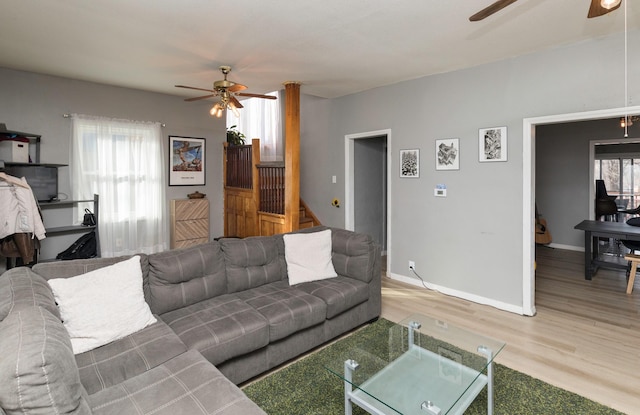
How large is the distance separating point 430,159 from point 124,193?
14.2ft

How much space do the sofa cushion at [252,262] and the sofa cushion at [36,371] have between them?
5.09 ft

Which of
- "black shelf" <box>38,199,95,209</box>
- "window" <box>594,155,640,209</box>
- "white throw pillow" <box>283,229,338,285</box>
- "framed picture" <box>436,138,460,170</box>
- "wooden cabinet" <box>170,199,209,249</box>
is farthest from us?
"window" <box>594,155,640,209</box>

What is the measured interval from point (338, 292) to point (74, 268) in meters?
1.90

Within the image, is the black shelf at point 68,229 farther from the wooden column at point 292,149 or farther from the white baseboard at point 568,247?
the white baseboard at point 568,247

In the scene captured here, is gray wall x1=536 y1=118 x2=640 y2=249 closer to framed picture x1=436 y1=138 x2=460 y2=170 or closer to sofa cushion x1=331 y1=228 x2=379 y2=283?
framed picture x1=436 y1=138 x2=460 y2=170

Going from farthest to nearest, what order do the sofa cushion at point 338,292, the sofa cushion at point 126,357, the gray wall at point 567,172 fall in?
the gray wall at point 567,172 → the sofa cushion at point 338,292 → the sofa cushion at point 126,357

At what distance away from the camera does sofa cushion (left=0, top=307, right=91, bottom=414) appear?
3.30ft

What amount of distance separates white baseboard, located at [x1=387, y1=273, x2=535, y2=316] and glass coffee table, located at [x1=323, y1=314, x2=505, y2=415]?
1566mm

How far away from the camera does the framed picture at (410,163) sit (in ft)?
14.3

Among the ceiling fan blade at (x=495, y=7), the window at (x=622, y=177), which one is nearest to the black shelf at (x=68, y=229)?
the ceiling fan blade at (x=495, y=7)

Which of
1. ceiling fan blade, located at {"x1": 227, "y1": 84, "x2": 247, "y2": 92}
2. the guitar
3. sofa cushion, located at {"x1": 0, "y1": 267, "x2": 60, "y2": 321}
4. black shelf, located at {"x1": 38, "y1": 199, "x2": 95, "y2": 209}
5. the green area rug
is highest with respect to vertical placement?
ceiling fan blade, located at {"x1": 227, "y1": 84, "x2": 247, "y2": 92}

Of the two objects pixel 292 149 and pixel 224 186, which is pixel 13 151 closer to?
pixel 224 186

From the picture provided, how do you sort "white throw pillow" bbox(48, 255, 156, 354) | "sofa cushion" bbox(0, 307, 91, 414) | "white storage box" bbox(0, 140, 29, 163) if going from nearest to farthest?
"sofa cushion" bbox(0, 307, 91, 414) < "white throw pillow" bbox(48, 255, 156, 354) < "white storage box" bbox(0, 140, 29, 163)

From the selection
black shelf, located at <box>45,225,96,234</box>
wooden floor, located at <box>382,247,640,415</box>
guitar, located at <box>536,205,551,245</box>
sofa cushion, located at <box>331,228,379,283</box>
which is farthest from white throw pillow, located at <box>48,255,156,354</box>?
guitar, located at <box>536,205,551,245</box>
